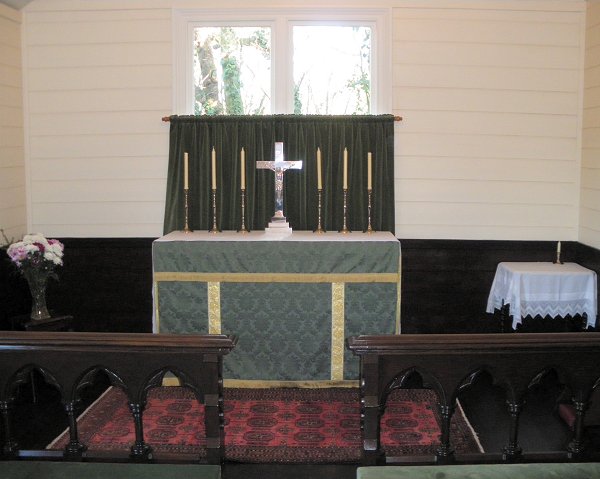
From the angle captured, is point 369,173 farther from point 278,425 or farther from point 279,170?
point 278,425

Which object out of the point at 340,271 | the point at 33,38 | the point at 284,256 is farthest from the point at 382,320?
the point at 33,38

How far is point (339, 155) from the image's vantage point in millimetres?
6719

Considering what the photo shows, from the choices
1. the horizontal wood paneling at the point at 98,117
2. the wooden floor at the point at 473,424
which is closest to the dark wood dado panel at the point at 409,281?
the horizontal wood paneling at the point at 98,117

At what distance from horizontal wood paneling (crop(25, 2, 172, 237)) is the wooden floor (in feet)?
6.01

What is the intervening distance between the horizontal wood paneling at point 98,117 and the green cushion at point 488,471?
4.62 meters

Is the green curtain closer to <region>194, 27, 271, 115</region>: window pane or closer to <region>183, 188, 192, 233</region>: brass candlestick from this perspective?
<region>183, 188, 192, 233</region>: brass candlestick

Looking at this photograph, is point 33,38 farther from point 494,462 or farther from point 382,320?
point 494,462

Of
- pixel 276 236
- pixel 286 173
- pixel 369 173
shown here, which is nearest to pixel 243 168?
pixel 286 173

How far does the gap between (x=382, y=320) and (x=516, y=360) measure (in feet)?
8.82

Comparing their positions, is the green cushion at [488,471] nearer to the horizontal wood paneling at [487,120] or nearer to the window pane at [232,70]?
the horizontal wood paneling at [487,120]

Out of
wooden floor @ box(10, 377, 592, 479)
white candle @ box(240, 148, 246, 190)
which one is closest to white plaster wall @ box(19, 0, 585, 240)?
white candle @ box(240, 148, 246, 190)

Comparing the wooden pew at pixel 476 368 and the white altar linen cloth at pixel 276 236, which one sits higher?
the white altar linen cloth at pixel 276 236

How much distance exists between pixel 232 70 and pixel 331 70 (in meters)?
0.97

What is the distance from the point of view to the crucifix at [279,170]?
6281mm
